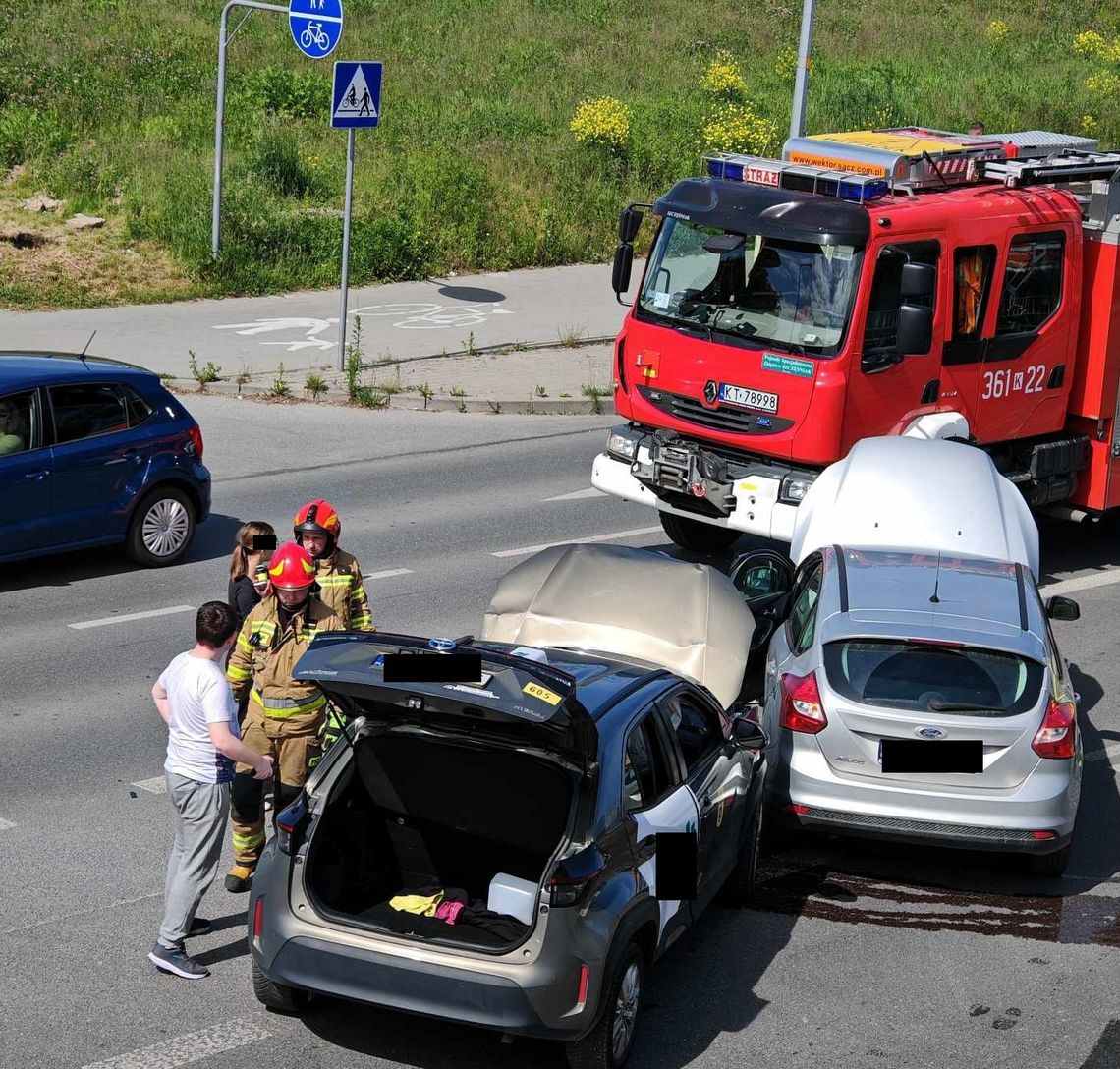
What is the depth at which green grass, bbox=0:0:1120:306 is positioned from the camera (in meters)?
25.5

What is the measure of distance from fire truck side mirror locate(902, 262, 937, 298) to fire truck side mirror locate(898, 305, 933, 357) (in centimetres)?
13

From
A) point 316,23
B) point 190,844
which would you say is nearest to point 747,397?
point 190,844

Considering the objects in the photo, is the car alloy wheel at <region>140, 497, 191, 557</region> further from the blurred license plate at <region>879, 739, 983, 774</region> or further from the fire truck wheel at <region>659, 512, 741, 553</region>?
the blurred license plate at <region>879, 739, 983, 774</region>

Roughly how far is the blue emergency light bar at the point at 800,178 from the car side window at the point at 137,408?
512cm

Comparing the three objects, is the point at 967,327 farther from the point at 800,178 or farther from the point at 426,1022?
the point at 426,1022

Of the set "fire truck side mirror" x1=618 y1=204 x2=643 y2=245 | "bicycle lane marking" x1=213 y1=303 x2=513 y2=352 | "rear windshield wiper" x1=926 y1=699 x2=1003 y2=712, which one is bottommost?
"bicycle lane marking" x1=213 y1=303 x2=513 y2=352

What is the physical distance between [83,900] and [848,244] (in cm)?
758

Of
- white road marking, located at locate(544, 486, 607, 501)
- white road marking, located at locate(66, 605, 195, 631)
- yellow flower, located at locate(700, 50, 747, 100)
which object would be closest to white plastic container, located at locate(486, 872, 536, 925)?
white road marking, located at locate(66, 605, 195, 631)

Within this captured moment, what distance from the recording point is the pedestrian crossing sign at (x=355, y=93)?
19328 mm

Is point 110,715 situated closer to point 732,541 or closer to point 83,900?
point 83,900

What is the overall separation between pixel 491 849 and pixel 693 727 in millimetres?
1241

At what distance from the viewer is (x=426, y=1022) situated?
282 inches

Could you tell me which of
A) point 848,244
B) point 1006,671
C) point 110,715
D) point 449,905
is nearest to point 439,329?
point 848,244

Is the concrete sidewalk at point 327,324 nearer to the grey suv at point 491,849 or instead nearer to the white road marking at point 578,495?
the white road marking at point 578,495
